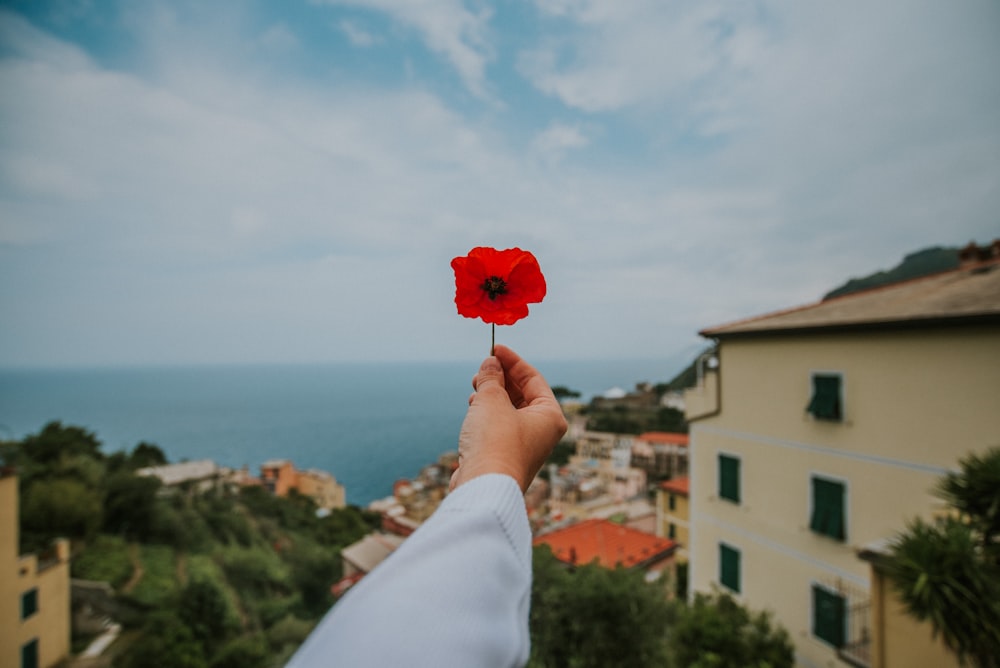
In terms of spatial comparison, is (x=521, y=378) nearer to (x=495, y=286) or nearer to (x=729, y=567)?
(x=495, y=286)

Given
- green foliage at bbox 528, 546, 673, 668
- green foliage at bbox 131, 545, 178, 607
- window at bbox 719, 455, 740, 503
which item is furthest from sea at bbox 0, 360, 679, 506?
window at bbox 719, 455, 740, 503

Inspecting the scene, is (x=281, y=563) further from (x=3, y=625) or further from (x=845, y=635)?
→ (x=845, y=635)

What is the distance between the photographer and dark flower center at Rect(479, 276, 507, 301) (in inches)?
37.5

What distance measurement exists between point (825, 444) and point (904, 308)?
197cm

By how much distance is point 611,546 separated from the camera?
414 inches

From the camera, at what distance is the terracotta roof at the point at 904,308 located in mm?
4777

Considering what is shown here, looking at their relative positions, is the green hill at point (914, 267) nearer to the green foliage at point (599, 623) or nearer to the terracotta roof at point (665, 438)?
the terracotta roof at point (665, 438)

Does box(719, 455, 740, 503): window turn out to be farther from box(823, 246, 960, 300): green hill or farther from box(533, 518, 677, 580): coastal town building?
box(823, 246, 960, 300): green hill

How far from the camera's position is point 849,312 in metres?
6.13

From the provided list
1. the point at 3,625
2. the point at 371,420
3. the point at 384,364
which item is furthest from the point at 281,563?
the point at 384,364

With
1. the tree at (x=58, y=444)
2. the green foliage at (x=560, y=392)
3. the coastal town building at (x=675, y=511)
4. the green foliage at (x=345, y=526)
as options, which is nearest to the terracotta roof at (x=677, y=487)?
the coastal town building at (x=675, y=511)

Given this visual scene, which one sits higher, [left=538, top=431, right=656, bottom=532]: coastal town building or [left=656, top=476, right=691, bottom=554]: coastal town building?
[left=656, top=476, right=691, bottom=554]: coastal town building

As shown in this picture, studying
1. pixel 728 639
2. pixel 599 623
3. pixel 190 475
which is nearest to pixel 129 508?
pixel 190 475

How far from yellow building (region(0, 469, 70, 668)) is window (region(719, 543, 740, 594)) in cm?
1237
